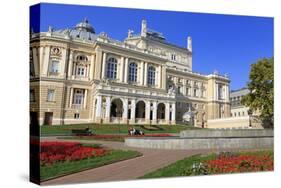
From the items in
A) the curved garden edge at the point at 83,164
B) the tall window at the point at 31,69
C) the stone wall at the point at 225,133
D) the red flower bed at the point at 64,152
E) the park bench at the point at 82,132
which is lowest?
the curved garden edge at the point at 83,164

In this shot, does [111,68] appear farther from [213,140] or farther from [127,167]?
[213,140]

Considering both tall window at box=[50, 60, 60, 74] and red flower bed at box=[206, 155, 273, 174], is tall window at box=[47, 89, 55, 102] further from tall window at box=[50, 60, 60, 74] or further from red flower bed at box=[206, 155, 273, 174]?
red flower bed at box=[206, 155, 273, 174]

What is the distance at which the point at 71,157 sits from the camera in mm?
10914

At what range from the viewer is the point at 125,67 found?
14703 mm

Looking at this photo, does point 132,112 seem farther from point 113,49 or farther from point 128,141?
point 113,49

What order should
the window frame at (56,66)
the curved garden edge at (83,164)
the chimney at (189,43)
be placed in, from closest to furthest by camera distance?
the curved garden edge at (83,164), the window frame at (56,66), the chimney at (189,43)

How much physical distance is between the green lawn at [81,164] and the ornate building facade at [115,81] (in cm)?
159

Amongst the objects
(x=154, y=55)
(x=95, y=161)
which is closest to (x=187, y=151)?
(x=95, y=161)

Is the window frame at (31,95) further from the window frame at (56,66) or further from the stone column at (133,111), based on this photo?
the stone column at (133,111)

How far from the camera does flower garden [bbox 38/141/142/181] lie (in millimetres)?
10414

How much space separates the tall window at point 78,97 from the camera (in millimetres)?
12445

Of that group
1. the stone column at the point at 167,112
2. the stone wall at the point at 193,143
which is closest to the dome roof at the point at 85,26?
the stone wall at the point at 193,143

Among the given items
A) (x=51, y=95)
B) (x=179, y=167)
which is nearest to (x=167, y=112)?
(x=179, y=167)

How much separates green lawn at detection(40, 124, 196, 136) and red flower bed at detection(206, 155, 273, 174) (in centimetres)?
217
